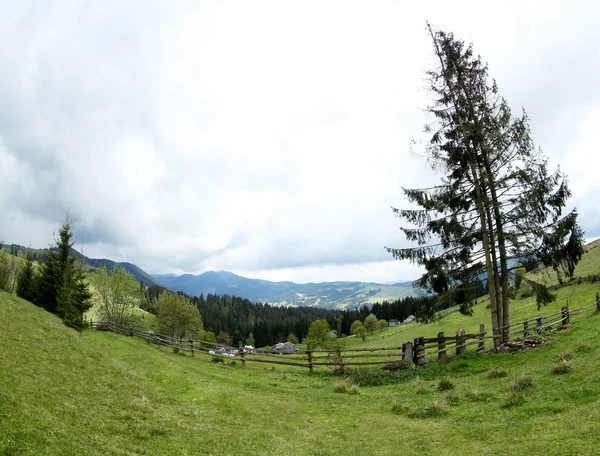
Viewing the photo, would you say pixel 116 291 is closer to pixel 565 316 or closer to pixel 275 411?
pixel 275 411

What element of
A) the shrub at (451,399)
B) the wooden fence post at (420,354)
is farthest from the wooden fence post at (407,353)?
the shrub at (451,399)

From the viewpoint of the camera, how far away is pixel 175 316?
56469 millimetres

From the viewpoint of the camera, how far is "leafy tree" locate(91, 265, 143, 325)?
53812 millimetres

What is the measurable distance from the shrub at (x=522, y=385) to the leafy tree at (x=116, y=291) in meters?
56.2

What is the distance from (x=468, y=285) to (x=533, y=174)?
6779 mm

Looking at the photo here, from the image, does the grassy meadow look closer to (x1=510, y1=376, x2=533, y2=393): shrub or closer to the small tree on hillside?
Answer: (x1=510, y1=376, x2=533, y2=393): shrub

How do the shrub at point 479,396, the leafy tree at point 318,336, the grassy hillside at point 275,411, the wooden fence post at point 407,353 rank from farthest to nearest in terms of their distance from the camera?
the leafy tree at point 318,336
the wooden fence post at point 407,353
the shrub at point 479,396
the grassy hillside at point 275,411

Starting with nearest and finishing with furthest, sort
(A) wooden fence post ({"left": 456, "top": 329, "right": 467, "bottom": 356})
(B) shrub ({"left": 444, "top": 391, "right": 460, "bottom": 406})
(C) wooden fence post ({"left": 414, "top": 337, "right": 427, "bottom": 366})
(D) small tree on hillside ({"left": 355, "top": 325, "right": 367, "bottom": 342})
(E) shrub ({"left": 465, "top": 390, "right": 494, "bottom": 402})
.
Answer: (E) shrub ({"left": 465, "top": 390, "right": 494, "bottom": 402}), (B) shrub ({"left": 444, "top": 391, "right": 460, "bottom": 406}), (A) wooden fence post ({"left": 456, "top": 329, "right": 467, "bottom": 356}), (C) wooden fence post ({"left": 414, "top": 337, "right": 427, "bottom": 366}), (D) small tree on hillside ({"left": 355, "top": 325, "right": 367, "bottom": 342})

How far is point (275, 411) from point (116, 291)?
5130 centimetres

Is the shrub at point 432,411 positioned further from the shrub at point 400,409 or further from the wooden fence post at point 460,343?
the wooden fence post at point 460,343

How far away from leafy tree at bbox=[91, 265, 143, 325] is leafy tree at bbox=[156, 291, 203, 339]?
16.4 ft

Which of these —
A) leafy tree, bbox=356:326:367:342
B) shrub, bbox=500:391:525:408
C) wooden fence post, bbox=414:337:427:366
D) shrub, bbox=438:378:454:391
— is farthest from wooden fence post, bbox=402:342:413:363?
leafy tree, bbox=356:326:367:342

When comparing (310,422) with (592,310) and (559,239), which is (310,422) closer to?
(559,239)

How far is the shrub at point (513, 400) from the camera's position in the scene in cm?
941
